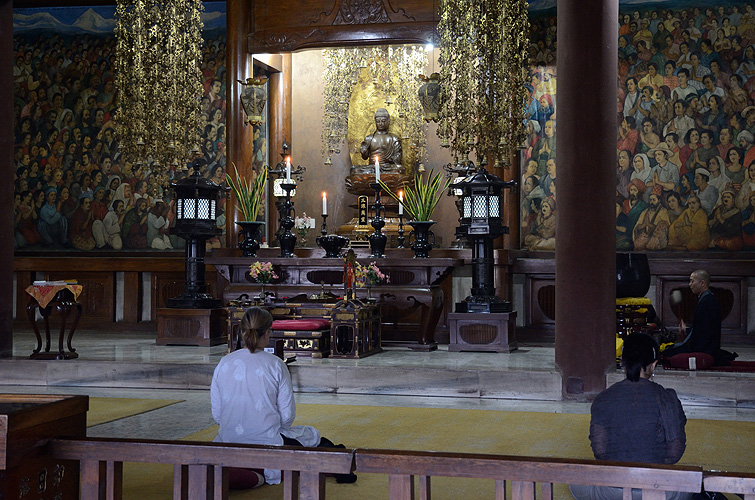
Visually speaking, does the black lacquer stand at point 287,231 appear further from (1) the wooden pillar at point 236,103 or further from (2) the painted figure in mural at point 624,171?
(2) the painted figure in mural at point 624,171

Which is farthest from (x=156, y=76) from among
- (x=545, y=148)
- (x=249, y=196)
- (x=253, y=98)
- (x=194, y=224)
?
(x=545, y=148)

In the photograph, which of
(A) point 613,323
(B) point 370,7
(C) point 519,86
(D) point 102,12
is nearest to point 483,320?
(A) point 613,323

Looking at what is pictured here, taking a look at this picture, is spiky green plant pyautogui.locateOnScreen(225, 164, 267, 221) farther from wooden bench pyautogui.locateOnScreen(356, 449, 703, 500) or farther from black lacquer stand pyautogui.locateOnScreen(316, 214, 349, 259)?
wooden bench pyautogui.locateOnScreen(356, 449, 703, 500)

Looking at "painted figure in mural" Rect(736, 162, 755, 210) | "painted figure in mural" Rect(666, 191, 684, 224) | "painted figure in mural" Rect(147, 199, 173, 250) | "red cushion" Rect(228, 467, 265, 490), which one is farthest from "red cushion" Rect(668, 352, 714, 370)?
"painted figure in mural" Rect(147, 199, 173, 250)

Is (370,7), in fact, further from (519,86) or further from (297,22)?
(519,86)

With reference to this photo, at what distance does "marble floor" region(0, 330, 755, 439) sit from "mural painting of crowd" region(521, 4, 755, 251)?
8.53ft

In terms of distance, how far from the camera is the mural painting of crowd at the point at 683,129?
10922mm

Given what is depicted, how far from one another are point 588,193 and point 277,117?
6.84 meters

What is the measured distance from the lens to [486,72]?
10438mm

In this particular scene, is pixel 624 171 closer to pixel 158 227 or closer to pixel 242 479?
pixel 158 227

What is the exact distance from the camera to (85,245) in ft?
42.4

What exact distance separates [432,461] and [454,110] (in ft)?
27.2

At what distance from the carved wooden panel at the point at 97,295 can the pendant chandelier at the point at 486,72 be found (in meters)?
5.39

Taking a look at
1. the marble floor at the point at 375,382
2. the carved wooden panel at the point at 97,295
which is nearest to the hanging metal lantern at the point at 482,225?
the marble floor at the point at 375,382
